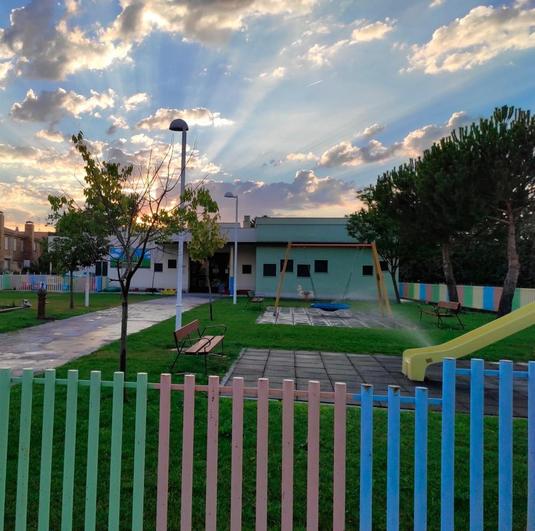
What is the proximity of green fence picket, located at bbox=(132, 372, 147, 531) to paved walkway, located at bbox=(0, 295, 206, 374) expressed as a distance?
5403mm

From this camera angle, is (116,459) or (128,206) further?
(128,206)

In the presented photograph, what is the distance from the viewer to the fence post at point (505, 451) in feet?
7.72

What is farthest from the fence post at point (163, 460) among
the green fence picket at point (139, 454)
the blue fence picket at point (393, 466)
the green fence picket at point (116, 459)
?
the blue fence picket at point (393, 466)

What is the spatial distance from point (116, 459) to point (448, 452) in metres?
2.14

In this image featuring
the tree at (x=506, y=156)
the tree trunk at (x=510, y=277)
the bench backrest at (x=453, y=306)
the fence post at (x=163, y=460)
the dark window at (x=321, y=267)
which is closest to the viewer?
the fence post at (x=163, y=460)

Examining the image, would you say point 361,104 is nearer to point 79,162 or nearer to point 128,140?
point 128,140

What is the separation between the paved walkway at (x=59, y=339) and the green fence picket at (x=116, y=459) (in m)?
5.26

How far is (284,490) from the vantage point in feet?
7.91

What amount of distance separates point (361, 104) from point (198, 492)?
11656 millimetres

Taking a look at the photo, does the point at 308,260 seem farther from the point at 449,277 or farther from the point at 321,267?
the point at 449,277

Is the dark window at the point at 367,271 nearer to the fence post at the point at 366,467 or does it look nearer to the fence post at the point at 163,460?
the fence post at the point at 366,467

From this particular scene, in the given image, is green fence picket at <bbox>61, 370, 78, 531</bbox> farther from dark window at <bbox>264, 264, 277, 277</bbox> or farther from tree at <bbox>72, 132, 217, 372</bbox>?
dark window at <bbox>264, 264, 277, 277</bbox>

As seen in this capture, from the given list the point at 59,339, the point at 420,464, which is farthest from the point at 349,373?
the point at 59,339

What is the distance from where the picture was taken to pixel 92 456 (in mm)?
2545
